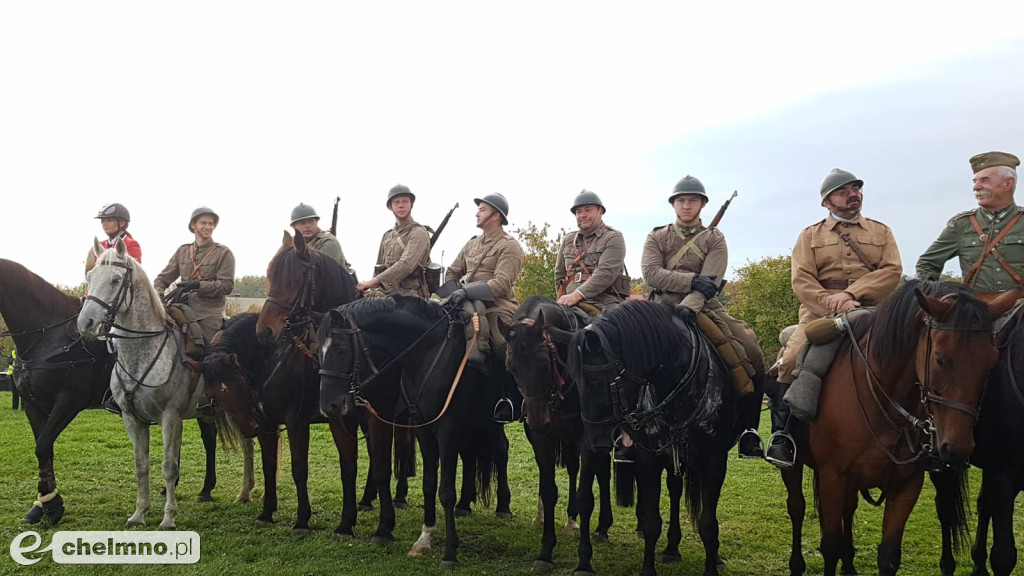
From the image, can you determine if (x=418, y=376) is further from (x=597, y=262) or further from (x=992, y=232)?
(x=992, y=232)

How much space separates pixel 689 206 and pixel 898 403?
109 inches

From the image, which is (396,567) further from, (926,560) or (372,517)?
(926,560)

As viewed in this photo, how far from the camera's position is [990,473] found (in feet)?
17.8

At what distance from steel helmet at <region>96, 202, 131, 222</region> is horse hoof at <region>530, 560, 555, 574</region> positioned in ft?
23.0

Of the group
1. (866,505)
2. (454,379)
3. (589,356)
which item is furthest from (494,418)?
(866,505)

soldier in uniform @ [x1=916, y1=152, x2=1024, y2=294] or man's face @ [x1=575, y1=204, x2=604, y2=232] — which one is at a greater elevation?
man's face @ [x1=575, y1=204, x2=604, y2=232]

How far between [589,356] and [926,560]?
169 inches

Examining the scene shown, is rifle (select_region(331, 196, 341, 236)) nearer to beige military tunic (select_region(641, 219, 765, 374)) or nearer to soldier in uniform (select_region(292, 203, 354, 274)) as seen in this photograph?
soldier in uniform (select_region(292, 203, 354, 274))

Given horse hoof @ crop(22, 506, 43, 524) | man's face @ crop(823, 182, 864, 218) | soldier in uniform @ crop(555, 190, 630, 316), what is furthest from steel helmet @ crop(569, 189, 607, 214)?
horse hoof @ crop(22, 506, 43, 524)

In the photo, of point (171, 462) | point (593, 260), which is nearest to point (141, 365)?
point (171, 462)

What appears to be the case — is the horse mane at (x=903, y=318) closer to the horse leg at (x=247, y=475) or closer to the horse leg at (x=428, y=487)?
the horse leg at (x=428, y=487)

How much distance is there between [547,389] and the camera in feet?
20.0

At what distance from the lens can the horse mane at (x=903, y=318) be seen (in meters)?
4.66

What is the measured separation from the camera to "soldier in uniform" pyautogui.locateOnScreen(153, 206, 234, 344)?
30.7 ft
